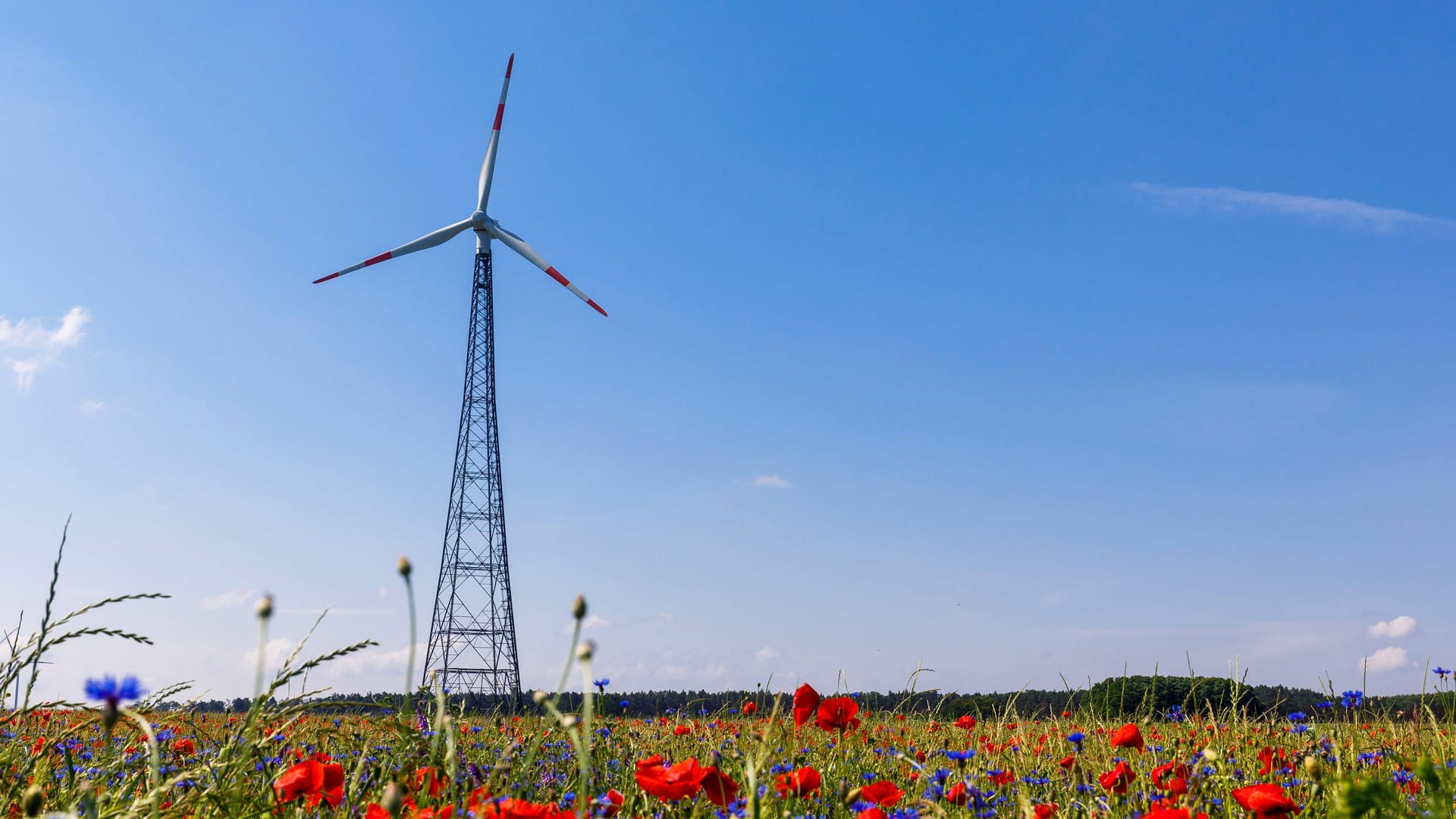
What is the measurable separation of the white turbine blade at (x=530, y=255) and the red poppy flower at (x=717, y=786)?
2980 cm

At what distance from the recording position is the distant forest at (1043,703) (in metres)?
5.58

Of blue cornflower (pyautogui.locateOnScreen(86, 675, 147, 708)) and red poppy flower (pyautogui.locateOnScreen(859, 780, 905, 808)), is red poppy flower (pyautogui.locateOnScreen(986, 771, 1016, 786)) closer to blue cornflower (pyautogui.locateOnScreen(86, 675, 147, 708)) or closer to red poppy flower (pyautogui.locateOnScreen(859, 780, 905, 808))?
red poppy flower (pyautogui.locateOnScreen(859, 780, 905, 808))

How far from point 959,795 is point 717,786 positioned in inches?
53.4

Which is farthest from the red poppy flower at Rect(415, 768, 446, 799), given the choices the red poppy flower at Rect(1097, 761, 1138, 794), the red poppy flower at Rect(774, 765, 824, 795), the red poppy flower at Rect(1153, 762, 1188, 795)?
→ the red poppy flower at Rect(1153, 762, 1188, 795)

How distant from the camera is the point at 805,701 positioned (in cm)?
345

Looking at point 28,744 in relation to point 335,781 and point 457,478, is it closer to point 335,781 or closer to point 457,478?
point 335,781

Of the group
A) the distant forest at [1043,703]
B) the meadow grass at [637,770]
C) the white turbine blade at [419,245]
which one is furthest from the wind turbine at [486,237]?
the meadow grass at [637,770]

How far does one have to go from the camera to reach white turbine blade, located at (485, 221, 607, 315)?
31.9 metres

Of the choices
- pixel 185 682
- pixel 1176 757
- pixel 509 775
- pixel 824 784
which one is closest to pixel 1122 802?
pixel 1176 757

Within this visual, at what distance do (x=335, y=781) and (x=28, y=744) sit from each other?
4801 millimetres

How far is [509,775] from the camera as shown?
13.2 ft

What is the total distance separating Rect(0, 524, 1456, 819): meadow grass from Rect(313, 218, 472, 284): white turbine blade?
87.4ft

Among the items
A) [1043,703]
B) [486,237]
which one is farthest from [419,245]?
[1043,703]

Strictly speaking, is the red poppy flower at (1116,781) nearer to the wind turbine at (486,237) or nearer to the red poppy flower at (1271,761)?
the red poppy flower at (1271,761)
